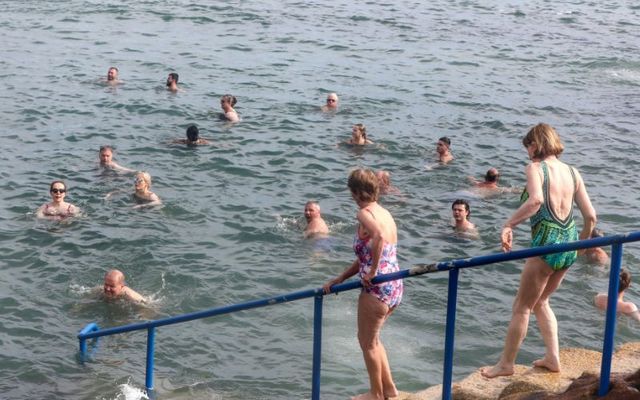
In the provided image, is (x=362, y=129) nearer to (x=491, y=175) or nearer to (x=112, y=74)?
(x=491, y=175)

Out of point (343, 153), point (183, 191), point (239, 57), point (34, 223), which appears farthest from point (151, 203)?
point (239, 57)

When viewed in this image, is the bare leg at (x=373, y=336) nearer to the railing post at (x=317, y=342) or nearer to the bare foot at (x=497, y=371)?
the railing post at (x=317, y=342)

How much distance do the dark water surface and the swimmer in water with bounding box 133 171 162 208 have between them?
0.92 feet

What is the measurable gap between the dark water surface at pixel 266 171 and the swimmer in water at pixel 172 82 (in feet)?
1.29

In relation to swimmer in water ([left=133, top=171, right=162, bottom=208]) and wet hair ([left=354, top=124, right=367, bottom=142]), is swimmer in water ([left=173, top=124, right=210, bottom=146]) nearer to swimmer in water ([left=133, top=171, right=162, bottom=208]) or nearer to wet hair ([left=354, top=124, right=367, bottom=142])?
swimmer in water ([left=133, top=171, right=162, bottom=208])

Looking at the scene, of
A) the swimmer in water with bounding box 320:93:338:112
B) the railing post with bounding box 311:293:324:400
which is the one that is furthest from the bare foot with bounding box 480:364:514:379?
the swimmer in water with bounding box 320:93:338:112

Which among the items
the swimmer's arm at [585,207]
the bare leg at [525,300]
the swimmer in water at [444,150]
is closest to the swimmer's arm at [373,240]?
the bare leg at [525,300]

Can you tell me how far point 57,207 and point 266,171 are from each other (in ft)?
15.5

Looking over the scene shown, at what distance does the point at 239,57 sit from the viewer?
31.4m

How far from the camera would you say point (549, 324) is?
26.1 ft

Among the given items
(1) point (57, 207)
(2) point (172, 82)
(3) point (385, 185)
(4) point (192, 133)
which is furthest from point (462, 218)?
(2) point (172, 82)

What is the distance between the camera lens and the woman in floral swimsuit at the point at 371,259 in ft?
24.7

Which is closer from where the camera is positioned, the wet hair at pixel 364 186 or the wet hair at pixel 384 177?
the wet hair at pixel 364 186

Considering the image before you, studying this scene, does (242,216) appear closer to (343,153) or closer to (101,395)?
(343,153)
